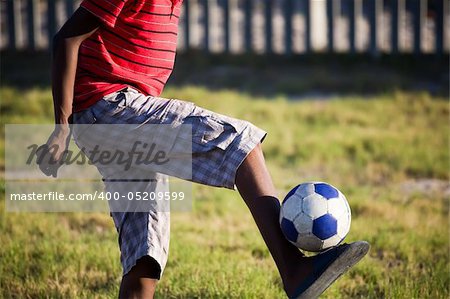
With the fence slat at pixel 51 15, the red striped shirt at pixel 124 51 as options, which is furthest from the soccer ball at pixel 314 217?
the fence slat at pixel 51 15

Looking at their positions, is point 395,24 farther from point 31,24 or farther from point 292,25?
point 31,24

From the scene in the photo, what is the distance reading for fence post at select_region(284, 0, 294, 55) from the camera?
11023 millimetres

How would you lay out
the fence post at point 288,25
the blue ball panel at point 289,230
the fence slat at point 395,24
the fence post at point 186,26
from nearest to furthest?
the blue ball panel at point 289,230
the fence slat at point 395,24
the fence post at point 288,25
the fence post at point 186,26

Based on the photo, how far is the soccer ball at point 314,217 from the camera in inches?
121

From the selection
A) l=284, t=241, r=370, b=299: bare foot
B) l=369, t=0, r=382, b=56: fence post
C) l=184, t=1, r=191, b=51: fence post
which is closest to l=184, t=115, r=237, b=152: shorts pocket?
l=284, t=241, r=370, b=299: bare foot

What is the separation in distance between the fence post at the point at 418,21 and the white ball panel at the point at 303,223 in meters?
8.18

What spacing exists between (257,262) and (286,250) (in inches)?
71.2

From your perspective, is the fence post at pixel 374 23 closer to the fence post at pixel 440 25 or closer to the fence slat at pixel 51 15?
the fence post at pixel 440 25

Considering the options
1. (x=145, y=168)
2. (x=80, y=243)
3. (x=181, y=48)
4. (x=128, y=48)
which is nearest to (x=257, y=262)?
(x=80, y=243)

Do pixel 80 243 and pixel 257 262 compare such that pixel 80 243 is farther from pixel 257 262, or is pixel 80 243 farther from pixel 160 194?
pixel 160 194

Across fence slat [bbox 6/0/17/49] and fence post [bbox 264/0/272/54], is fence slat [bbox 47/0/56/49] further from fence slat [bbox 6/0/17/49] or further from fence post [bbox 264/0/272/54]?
fence post [bbox 264/0/272/54]

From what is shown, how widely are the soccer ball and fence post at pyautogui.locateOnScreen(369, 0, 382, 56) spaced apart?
7.91 meters

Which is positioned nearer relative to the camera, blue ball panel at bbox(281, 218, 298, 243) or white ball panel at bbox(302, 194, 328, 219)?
blue ball panel at bbox(281, 218, 298, 243)

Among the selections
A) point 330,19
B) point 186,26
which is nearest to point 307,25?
point 330,19
